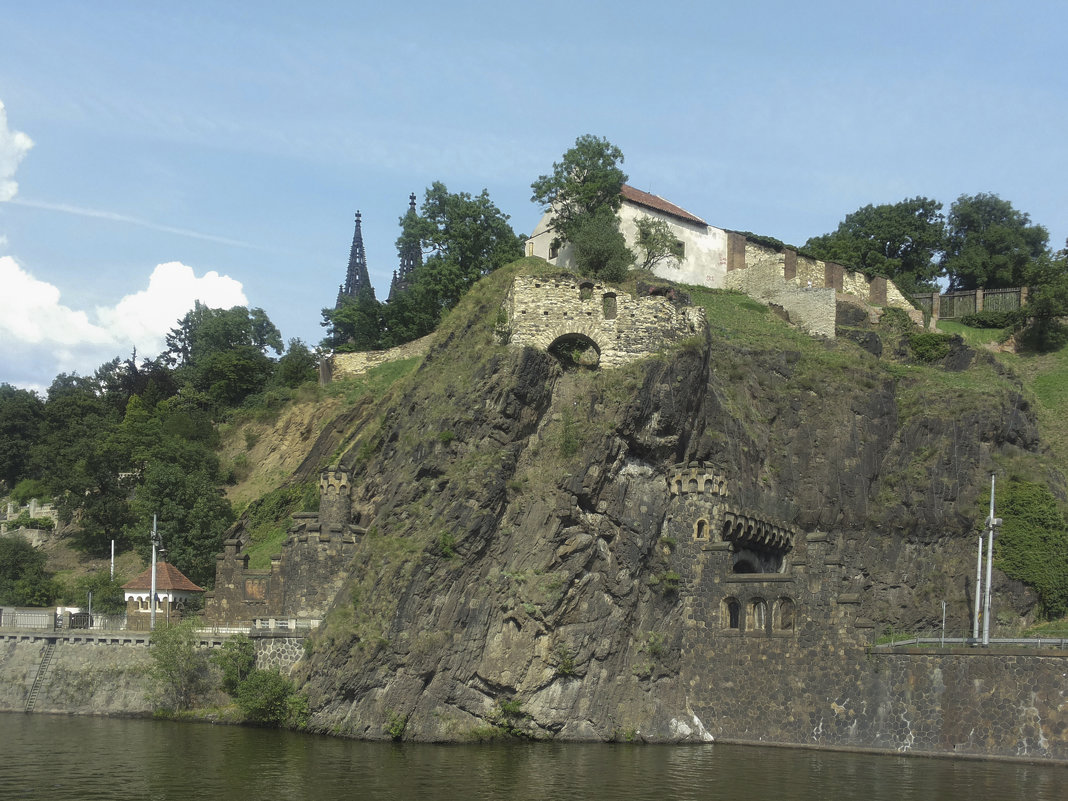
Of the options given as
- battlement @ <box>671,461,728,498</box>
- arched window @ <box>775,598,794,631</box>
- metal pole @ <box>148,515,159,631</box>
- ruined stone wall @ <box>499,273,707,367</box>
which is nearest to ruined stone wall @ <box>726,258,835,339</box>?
ruined stone wall @ <box>499,273,707,367</box>

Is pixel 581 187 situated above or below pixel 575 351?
above

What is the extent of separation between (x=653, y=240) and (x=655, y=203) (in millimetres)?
5472

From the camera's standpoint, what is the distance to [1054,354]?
237 feet

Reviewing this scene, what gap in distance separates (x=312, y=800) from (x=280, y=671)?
52.6 feet

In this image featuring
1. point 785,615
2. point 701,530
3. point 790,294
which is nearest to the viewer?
point 785,615

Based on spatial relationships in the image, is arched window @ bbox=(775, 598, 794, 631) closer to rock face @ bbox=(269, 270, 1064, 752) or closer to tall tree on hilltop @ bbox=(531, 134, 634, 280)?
rock face @ bbox=(269, 270, 1064, 752)

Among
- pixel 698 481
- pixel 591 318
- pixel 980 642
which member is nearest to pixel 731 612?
pixel 698 481

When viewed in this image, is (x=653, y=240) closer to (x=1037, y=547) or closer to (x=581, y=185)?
(x=581, y=185)

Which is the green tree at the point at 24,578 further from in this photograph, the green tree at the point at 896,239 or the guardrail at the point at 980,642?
the green tree at the point at 896,239

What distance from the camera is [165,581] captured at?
185 ft

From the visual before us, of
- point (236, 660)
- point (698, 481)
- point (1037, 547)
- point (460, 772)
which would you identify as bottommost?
point (460, 772)

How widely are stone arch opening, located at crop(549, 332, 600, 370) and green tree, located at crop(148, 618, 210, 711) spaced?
63.3 feet

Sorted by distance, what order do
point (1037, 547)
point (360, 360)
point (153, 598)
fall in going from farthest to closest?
point (360, 360), point (153, 598), point (1037, 547)

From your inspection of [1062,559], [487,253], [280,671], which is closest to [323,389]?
[487,253]
